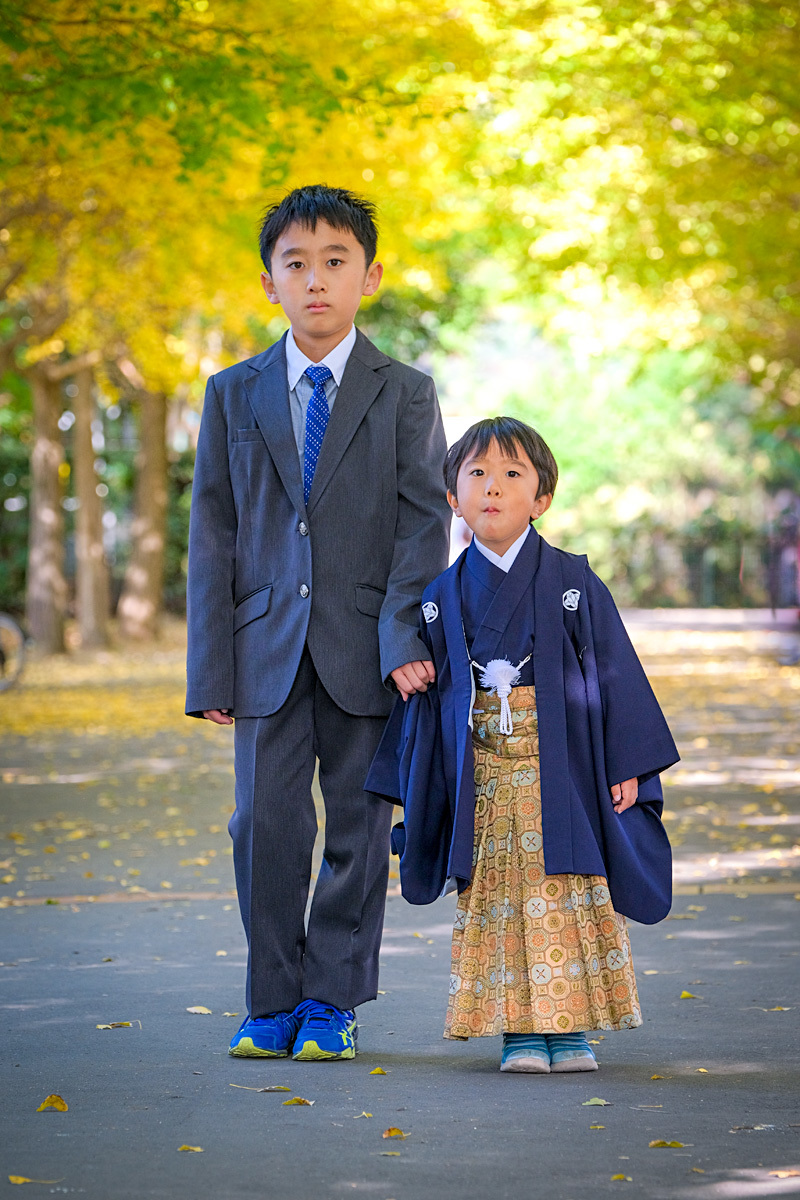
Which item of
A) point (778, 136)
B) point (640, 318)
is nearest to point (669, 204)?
point (778, 136)

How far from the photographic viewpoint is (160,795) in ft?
31.6

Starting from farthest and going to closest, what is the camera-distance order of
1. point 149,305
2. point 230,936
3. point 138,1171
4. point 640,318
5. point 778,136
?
point 640,318 → point 149,305 → point 778,136 → point 230,936 → point 138,1171

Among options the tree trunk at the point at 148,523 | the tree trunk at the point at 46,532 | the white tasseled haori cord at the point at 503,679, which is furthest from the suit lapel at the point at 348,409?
the tree trunk at the point at 148,523

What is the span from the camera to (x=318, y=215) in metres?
4.11

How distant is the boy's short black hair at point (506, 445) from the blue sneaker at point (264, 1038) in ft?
4.53

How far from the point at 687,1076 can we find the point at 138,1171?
4.56 ft

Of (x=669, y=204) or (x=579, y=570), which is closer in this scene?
(x=579, y=570)

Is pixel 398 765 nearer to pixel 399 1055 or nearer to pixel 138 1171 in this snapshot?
pixel 399 1055

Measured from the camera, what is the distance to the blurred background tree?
1103 centimetres

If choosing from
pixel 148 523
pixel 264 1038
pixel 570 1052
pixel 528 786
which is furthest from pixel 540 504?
pixel 148 523

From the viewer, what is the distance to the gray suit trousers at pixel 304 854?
4109 millimetres

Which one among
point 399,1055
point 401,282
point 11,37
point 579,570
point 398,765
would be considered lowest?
point 399,1055

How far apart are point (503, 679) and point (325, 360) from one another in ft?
3.13

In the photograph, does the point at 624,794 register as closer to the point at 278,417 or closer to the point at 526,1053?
the point at 526,1053
